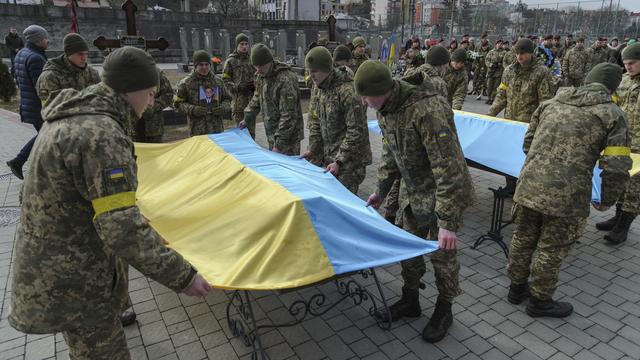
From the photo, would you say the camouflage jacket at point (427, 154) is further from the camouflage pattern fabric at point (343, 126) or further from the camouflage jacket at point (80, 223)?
the camouflage jacket at point (80, 223)

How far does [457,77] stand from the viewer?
26.5 ft

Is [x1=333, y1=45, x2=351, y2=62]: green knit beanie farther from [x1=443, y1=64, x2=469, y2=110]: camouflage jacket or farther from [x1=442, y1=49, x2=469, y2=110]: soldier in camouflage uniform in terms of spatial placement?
[x1=443, y1=64, x2=469, y2=110]: camouflage jacket

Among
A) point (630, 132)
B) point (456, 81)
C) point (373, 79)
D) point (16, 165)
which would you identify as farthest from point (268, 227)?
point (456, 81)

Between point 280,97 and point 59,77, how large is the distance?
2.68 meters

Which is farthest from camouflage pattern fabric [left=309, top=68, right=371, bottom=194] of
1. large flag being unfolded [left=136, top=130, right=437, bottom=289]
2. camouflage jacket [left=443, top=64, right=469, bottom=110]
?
camouflage jacket [left=443, top=64, right=469, bottom=110]

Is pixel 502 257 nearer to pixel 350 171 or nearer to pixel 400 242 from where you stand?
pixel 350 171

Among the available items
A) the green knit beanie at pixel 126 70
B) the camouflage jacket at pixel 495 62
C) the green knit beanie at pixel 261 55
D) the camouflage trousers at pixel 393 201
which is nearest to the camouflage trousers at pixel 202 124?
the green knit beanie at pixel 261 55

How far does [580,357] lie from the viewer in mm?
3154

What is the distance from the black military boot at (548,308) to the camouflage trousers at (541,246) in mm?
54

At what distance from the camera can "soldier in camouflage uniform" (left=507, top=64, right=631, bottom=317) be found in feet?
Result: 10.6

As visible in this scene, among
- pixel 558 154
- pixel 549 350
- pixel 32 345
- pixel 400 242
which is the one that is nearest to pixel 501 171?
pixel 558 154

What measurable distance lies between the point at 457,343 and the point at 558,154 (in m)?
1.64

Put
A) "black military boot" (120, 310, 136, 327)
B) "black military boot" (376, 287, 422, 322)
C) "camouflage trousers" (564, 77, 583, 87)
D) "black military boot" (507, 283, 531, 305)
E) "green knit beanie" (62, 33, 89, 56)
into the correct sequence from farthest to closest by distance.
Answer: "camouflage trousers" (564, 77, 583, 87), "green knit beanie" (62, 33, 89, 56), "black military boot" (507, 283, 531, 305), "black military boot" (376, 287, 422, 322), "black military boot" (120, 310, 136, 327)

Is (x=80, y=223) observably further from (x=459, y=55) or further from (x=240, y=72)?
(x=459, y=55)
